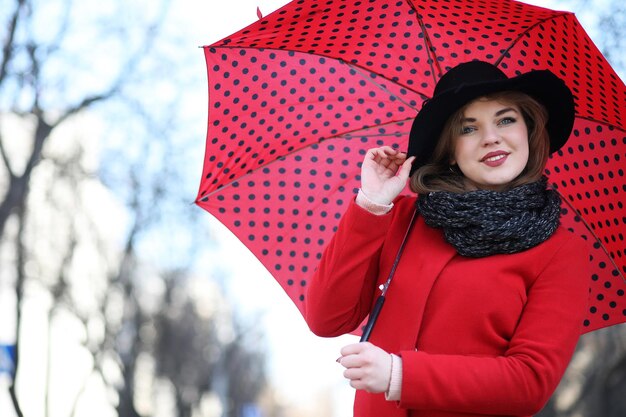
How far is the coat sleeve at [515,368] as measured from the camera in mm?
2725

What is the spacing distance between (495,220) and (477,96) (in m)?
0.47

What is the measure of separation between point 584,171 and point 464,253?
110cm

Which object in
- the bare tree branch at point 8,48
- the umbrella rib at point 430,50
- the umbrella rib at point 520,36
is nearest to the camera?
the umbrella rib at point 520,36

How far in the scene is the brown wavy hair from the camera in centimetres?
320

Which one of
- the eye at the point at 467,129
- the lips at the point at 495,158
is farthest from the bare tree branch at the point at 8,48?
the lips at the point at 495,158

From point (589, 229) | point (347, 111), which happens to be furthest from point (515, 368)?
point (347, 111)

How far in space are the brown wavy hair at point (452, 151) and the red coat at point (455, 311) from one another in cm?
15

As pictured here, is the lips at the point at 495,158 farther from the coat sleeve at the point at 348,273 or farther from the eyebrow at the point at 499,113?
the coat sleeve at the point at 348,273

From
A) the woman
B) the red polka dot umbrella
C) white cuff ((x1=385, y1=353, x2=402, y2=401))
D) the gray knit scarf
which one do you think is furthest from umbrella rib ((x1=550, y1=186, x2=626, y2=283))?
white cuff ((x1=385, y1=353, x2=402, y2=401))

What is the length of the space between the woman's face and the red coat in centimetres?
Result: 25

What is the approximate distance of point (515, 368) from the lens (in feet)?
9.03

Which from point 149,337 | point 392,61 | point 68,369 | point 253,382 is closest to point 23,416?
point 68,369

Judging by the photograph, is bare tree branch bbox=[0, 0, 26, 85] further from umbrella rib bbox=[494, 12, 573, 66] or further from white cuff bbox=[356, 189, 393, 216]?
white cuff bbox=[356, 189, 393, 216]

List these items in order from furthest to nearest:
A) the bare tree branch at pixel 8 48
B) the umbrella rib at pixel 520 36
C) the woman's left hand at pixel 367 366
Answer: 1. the bare tree branch at pixel 8 48
2. the umbrella rib at pixel 520 36
3. the woman's left hand at pixel 367 366
